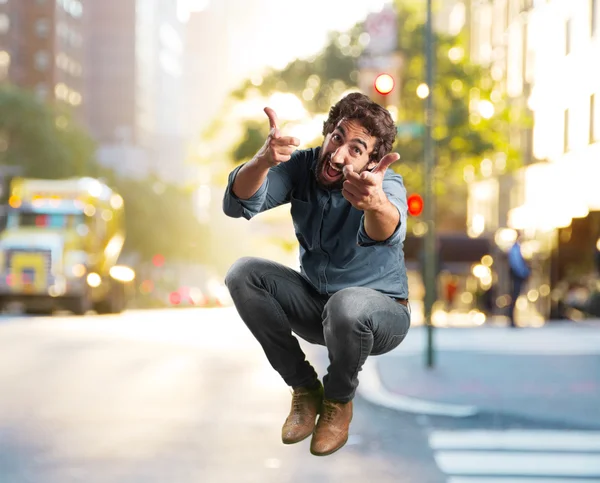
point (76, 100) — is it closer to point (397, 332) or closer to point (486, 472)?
point (486, 472)

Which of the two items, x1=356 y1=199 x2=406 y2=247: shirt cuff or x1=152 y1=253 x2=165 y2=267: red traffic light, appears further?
x1=152 y1=253 x2=165 y2=267: red traffic light

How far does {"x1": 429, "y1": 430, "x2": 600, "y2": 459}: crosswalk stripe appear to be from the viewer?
17.7 m

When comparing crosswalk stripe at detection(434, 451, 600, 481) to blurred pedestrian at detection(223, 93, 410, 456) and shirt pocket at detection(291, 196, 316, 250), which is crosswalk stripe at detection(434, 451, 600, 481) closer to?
blurred pedestrian at detection(223, 93, 410, 456)

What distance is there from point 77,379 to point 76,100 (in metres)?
107

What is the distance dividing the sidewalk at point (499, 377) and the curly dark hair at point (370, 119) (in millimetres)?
15069

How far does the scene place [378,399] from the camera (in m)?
20.4

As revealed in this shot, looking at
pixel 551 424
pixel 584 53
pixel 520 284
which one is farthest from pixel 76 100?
pixel 551 424

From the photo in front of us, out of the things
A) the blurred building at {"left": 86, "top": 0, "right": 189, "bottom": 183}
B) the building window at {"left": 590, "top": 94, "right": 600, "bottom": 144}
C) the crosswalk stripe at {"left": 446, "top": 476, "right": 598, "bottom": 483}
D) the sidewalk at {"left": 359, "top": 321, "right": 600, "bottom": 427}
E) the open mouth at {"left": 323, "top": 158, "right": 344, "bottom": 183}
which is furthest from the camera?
the blurred building at {"left": 86, "top": 0, "right": 189, "bottom": 183}

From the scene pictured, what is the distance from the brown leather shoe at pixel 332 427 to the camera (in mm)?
3559

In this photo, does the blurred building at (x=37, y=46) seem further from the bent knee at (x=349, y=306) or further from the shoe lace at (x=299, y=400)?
the bent knee at (x=349, y=306)

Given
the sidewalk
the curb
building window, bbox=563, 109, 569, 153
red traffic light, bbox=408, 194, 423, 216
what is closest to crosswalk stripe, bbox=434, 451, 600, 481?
the sidewalk

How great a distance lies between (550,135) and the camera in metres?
42.4

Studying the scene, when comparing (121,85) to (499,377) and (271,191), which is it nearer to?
(499,377)

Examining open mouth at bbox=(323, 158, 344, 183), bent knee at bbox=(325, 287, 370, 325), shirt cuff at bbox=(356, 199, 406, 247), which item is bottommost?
bent knee at bbox=(325, 287, 370, 325)
